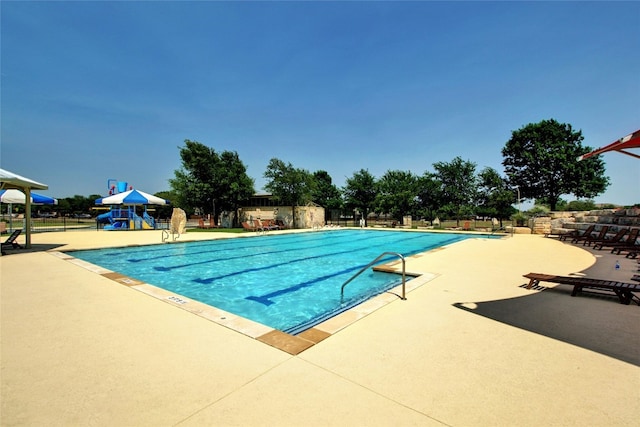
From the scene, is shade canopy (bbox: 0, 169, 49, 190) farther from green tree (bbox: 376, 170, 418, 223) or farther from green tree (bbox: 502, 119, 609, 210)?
green tree (bbox: 502, 119, 609, 210)

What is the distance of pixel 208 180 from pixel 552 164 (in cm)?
3581

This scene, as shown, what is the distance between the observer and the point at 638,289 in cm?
400

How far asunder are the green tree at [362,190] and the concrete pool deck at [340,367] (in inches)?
1089

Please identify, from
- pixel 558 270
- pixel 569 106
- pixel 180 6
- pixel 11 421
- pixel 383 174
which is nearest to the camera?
pixel 11 421

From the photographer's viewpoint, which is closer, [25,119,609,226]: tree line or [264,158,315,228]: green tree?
[264,158,315,228]: green tree

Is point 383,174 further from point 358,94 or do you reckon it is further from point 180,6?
point 180,6

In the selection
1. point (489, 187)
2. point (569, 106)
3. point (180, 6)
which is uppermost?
point (569, 106)

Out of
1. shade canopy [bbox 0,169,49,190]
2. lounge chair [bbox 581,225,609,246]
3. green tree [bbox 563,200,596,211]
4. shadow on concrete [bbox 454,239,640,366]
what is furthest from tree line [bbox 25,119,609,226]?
shadow on concrete [bbox 454,239,640,366]

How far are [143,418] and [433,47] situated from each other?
57.9 ft

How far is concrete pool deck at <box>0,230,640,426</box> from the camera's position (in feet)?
5.97

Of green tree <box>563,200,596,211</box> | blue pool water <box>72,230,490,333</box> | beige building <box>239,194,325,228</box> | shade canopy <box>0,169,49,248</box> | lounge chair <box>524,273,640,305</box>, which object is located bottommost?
blue pool water <box>72,230,490,333</box>

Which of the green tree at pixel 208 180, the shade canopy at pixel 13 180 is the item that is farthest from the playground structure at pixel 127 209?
the shade canopy at pixel 13 180

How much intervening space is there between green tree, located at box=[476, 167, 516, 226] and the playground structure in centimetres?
3095

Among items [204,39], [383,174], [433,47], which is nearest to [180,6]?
[204,39]
